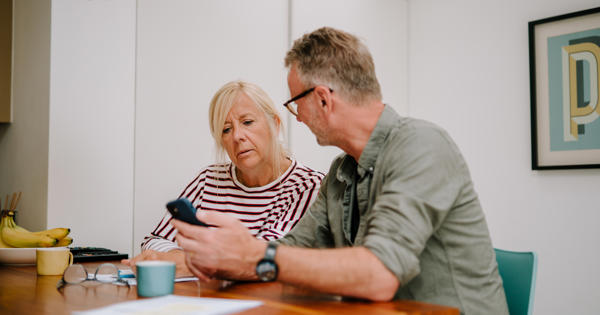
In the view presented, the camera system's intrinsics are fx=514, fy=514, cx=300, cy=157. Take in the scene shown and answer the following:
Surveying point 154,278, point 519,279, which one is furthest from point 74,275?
point 519,279

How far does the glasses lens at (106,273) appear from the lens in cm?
135

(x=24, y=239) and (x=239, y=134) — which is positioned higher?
(x=239, y=134)


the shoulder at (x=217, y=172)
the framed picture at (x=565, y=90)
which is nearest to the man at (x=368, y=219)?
the shoulder at (x=217, y=172)

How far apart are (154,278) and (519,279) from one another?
0.94m

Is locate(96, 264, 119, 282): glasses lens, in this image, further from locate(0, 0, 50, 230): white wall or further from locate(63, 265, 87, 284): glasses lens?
locate(0, 0, 50, 230): white wall

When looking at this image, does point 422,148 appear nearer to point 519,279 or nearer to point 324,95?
point 324,95

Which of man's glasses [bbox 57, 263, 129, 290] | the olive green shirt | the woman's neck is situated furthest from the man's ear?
the woman's neck

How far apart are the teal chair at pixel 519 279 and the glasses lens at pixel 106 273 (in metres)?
1.05

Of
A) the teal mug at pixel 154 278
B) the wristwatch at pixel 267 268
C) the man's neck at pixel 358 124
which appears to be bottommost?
the teal mug at pixel 154 278

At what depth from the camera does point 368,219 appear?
1.12m

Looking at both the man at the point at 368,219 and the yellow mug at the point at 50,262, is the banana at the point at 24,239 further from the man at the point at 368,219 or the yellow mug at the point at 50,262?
the man at the point at 368,219

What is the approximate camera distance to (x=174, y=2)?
249 centimetres

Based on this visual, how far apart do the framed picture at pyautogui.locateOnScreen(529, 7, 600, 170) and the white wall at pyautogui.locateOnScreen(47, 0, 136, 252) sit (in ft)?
7.33

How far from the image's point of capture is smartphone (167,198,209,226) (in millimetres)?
1091
